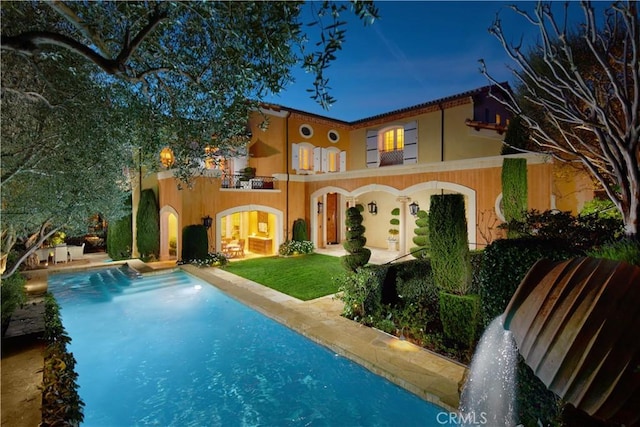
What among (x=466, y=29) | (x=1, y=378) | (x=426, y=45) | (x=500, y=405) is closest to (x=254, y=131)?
(x=426, y=45)

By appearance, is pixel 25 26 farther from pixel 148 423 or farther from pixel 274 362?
pixel 274 362

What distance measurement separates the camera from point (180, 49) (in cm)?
445

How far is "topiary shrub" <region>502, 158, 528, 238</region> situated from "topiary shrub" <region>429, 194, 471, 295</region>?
3.72 m

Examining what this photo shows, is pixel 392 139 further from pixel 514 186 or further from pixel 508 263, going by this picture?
pixel 508 263

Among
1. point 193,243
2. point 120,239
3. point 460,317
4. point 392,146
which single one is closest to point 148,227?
point 120,239

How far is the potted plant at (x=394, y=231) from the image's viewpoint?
1814cm

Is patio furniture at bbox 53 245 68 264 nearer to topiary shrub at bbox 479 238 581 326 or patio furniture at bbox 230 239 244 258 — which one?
patio furniture at bbox 230 239 244 258

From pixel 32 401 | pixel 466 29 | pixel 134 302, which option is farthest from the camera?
pixel 134 302

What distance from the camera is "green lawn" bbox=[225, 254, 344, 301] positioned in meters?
10.8

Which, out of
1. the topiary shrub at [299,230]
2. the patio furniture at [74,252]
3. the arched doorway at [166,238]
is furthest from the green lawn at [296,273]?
the patio furniture at [74,252]

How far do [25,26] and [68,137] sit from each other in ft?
4.91

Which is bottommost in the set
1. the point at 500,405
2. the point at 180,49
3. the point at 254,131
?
the point at 500,405

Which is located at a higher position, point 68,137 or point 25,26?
point 25,26

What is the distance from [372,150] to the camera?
20.0m
